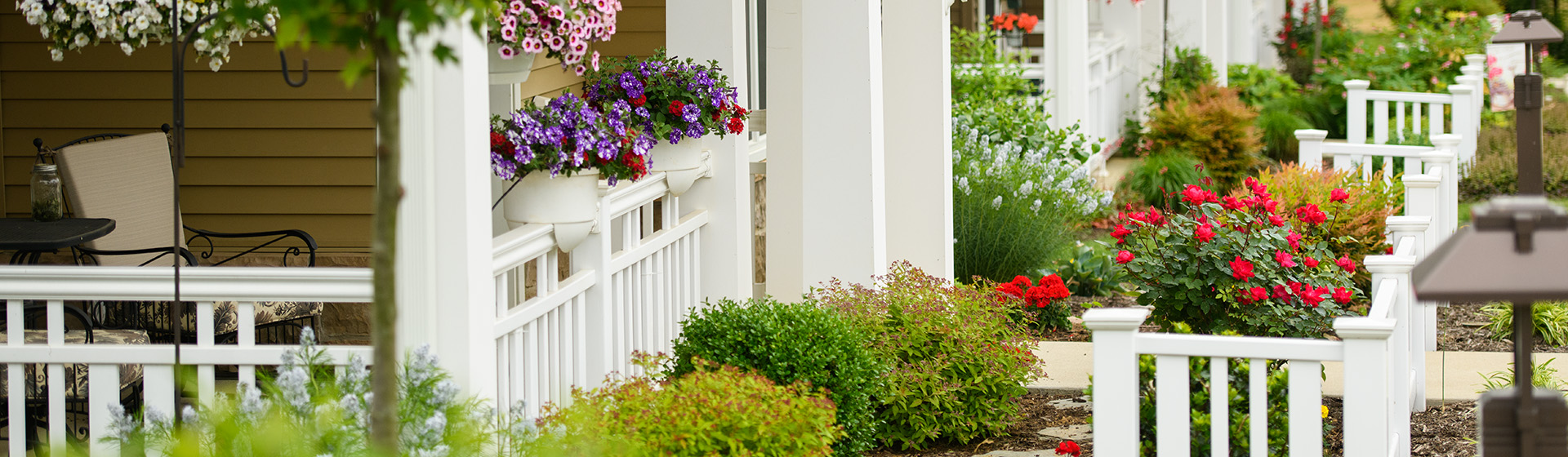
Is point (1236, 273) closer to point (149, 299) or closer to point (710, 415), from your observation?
point (710, 415)

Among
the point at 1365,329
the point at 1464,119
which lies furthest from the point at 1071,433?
the point at 1464,119

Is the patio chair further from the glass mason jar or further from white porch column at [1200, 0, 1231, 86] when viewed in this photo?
white porch column at [1200, 0, 1231, 86]

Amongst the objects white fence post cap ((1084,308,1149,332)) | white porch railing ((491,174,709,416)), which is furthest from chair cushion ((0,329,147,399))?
white fence post cap ((1084,308,1149,332))

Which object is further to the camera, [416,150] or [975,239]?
[975,239]

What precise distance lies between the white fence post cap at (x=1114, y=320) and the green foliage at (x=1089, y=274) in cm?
420

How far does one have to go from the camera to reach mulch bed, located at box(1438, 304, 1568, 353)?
18.9 ft

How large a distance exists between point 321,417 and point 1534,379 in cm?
428

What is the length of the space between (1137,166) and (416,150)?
7.72 meters

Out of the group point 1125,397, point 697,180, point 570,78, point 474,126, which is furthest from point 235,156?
point 1125,397

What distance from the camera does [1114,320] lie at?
3080 millimetres

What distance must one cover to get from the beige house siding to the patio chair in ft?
1.24

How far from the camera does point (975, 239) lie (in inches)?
271

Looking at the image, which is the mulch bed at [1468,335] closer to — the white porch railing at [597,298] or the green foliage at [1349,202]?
the green foliage at [1349,202]

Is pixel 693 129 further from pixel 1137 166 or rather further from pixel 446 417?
pixel 1137 166
